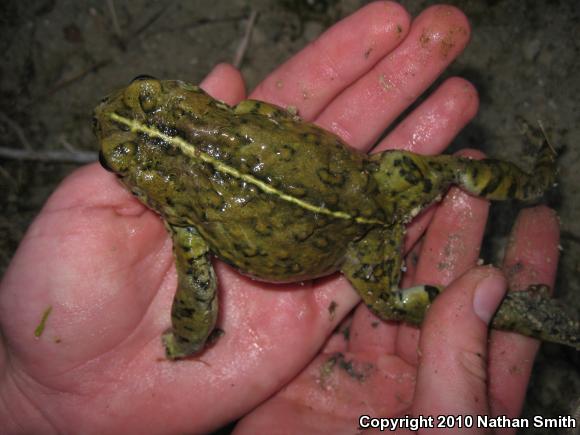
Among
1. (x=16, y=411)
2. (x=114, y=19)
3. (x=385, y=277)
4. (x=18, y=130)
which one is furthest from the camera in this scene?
(x=114, y=19)

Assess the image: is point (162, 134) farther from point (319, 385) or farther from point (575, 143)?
point (575, 143)

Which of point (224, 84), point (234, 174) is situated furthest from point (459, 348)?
point (224, 84)

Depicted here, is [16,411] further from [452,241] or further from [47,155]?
[452,241]

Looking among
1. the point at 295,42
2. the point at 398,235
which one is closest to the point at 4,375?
the point at 398,235

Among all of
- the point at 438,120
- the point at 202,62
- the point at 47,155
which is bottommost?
the point at 47,155

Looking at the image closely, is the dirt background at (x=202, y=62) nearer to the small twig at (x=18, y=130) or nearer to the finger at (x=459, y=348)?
the small twig at (x=18, y=130)

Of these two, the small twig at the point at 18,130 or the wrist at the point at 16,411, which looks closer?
the wrist at the point at 16,411

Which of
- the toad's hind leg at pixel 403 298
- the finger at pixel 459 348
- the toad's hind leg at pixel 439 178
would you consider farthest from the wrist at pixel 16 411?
the toad's hind leg at pixel 439 178
